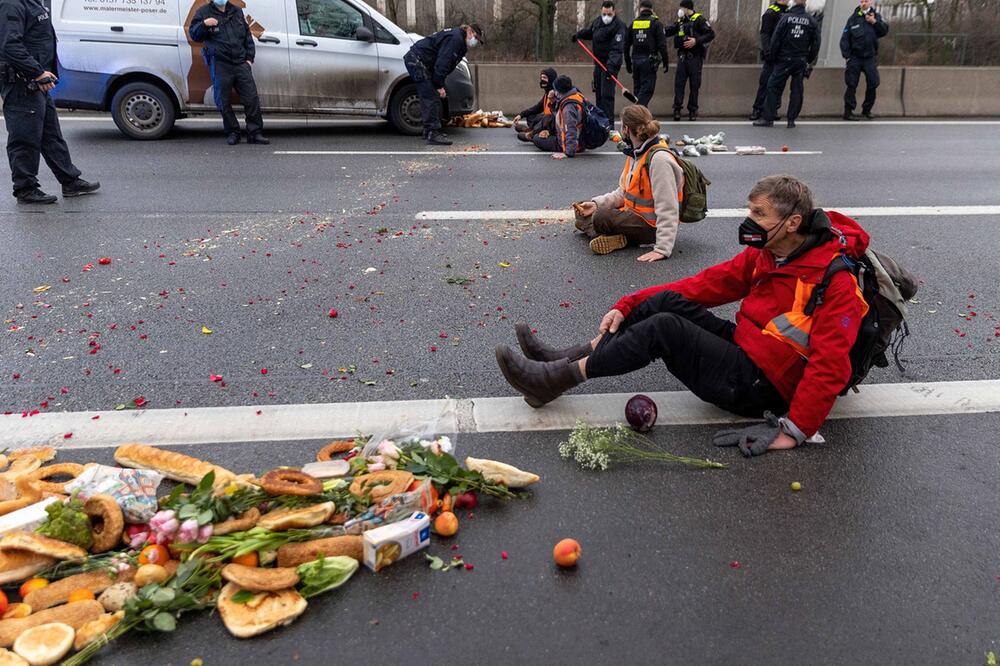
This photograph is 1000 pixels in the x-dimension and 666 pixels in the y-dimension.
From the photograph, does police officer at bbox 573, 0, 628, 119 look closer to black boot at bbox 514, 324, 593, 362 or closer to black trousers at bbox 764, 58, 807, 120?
black trousers at bbox 764, 58, 807, 120

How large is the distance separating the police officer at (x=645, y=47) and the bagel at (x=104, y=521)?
45.9 ft

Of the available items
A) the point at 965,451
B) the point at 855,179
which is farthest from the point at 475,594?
the point at 855,179

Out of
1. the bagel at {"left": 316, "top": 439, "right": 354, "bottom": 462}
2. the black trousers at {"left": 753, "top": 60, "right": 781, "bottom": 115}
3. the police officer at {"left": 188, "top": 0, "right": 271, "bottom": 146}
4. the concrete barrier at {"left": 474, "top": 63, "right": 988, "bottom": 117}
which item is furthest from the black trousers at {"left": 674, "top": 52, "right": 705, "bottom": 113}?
the bagel at {"left": 316, "top": 439, "right": 354, "bottom": 462}

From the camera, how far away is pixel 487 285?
605 centimetres

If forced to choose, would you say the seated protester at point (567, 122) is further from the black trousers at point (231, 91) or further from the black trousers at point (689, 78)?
the black trousers at point (689, 78)

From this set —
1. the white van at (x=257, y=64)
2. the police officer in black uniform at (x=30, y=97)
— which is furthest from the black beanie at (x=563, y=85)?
the police officer in black uniform at (x=30, y=97)

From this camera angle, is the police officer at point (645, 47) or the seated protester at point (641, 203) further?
the police officer at point (645, 47)

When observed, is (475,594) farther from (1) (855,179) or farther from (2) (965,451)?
(1) (855,179)

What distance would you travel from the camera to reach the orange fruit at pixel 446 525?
10.0 feet

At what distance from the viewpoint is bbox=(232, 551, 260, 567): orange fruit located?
2807mm

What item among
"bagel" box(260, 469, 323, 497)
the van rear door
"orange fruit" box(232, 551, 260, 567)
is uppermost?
the van rear door

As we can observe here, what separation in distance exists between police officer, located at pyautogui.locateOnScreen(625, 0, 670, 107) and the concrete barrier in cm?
121

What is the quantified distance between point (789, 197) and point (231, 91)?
1020 centimetres

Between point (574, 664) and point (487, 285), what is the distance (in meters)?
3.84
